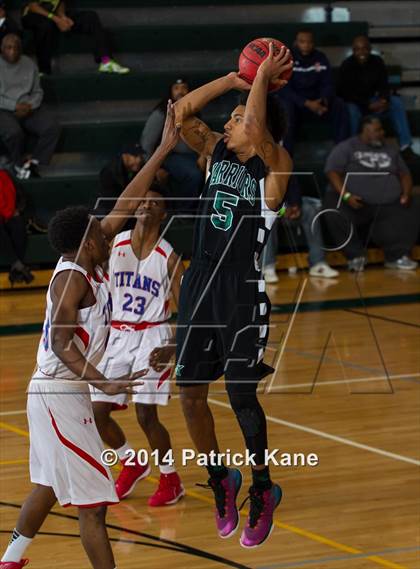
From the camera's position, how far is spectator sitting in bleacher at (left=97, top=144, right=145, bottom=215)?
12805 millimetres

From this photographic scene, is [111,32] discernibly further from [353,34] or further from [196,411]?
[196,411]

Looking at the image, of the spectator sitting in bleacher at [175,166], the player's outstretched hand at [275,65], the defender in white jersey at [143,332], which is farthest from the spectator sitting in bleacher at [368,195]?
the player's outstretched hand at [275,65]

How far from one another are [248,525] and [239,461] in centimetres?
181

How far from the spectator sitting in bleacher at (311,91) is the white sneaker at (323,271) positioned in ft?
5.19

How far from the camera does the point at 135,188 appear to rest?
5.55m

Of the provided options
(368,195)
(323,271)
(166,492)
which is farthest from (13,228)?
(166,492)

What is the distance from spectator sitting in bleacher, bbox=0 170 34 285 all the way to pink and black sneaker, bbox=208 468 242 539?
729 cm

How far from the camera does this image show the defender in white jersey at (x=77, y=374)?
5.26 meters

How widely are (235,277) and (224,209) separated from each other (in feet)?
1.15

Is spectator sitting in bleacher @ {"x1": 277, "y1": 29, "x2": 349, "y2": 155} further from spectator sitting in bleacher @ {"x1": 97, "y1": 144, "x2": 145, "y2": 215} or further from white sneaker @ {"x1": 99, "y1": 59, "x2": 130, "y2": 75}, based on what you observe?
spectator sitting in bleacher @ {"x1": 97, "y1": 144, "x2": 145, "y2": 215}

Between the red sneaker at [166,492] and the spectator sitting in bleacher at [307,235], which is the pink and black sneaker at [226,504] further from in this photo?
the spectator sitting in bleacher at [307,235]

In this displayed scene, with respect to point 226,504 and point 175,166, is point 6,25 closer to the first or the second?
point 175,166

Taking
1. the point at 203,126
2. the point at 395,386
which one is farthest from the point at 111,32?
the point at 203,126

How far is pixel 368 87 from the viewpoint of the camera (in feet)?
50.4
